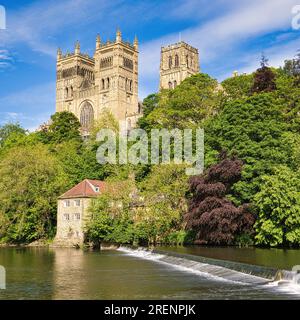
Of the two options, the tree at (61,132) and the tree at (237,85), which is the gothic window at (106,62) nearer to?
the tree at (61,132)

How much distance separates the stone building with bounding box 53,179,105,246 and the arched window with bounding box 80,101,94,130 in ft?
241

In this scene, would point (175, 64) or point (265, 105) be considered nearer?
point (265, 105)

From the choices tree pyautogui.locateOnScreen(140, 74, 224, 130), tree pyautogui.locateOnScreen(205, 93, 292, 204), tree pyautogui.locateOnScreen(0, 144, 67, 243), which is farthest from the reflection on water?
tree pyautogui.locateOnScreen(0, 144, 67, 243)

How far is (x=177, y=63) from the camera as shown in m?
133

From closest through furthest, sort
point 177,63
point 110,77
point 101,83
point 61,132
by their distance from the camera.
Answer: point 61,132
point 110,77
point 101,83
point 177,63

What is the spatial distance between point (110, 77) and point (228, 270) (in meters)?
105

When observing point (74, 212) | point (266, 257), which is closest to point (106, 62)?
point (74, 212)

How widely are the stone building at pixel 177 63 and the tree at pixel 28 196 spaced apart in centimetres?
7622

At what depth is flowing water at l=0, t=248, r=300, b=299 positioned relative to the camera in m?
20.2

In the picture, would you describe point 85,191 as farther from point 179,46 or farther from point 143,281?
point 179,46

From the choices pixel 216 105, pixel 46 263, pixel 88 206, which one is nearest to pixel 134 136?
pixel 216 105
